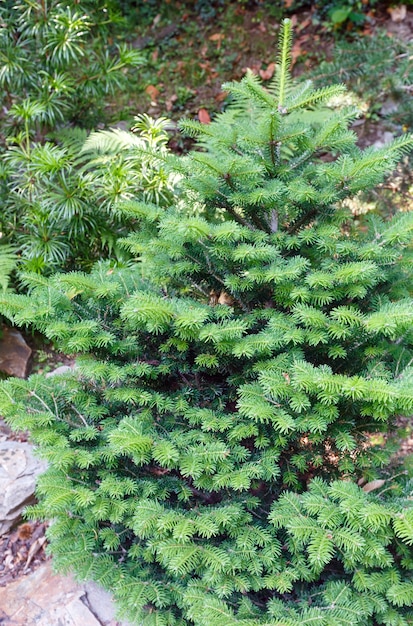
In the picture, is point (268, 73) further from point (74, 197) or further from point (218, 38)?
point (74, 197)

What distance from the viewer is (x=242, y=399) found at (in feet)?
5.87

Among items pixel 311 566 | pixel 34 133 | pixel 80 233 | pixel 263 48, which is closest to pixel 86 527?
pixel 311 566

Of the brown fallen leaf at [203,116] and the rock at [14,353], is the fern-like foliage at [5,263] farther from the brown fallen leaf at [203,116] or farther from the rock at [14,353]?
the brown fallen leaf at [203,116]

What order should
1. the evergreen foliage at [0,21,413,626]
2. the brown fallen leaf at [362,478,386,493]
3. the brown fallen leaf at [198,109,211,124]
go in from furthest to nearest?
the brown fallen leaf at [198,109,211,124] → the brown fallen leaf at [362,478,386,493] → the evergreen foliage at [0,21,413,626]

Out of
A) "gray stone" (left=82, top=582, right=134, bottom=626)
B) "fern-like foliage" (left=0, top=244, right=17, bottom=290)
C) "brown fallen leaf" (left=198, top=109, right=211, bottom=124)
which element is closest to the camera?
"gray stone" (left=82, top=582, right=134, bottom=626)

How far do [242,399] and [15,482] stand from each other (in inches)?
61.4

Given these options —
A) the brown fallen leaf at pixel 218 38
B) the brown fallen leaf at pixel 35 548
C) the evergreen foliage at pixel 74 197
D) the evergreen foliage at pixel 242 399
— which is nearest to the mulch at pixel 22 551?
the brown fallen leaf at pixel 35 548

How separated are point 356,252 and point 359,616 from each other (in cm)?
129

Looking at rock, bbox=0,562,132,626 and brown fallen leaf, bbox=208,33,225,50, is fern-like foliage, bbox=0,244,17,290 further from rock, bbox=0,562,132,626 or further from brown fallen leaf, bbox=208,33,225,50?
brown fallen leaf, bbox=208,33,225,50

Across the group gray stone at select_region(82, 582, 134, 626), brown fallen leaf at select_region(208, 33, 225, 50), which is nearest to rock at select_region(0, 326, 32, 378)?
gray stone at select_region(82, 582, 134, 626)

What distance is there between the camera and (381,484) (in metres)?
1.90

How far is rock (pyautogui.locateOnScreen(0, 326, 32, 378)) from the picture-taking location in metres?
3.39

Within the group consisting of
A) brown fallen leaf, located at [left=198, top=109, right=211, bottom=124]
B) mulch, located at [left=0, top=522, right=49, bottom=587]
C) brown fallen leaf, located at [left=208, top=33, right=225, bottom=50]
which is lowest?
mulch, located at [left=0, top=522, right=49, bottom=587]

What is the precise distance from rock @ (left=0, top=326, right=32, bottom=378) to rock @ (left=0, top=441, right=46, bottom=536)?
2.35 ft
